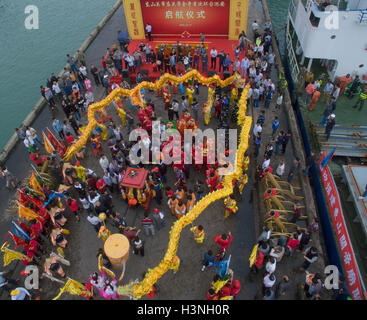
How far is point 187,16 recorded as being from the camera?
20.6 m

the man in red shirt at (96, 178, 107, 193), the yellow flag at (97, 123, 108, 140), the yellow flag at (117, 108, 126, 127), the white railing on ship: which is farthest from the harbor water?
the man in red shirt at (96, 178, 107, 193)

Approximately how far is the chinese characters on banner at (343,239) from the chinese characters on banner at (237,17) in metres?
12.0

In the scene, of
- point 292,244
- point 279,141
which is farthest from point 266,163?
point 292,244

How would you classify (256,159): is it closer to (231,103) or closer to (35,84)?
(231,103)

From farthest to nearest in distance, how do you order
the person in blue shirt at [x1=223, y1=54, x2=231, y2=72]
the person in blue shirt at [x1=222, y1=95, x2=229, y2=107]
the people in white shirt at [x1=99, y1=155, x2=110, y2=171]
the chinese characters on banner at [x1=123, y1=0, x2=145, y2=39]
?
the chinese characters on banner at [x1=123, y1=0, x2=145, y2=39] < the person in blue shirt at [x1=223, y1=54, x2=231, y2=72] < the person in blue shirt at [x1=222, y1=95, x2=229, y2=107] < the people in white shirt at [x1=99, y1=155, x2=110, y2=171]

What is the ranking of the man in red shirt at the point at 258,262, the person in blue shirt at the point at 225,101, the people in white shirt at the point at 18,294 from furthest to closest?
the person in blue shirt at the point at 225,101
the man in red shirt at the point at 258,262
the people in white shirt at the point at 18,294

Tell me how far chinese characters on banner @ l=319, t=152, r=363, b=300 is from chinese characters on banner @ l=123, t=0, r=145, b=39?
51.6ft

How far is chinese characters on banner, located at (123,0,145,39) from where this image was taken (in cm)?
2031

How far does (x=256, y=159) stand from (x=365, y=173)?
5.07 m

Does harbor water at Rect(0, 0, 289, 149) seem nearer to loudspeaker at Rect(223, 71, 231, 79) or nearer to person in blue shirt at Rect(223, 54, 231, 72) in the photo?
person in blue shirt at Rect(223, 54, 231, 72)

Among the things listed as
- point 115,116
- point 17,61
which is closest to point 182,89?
point 115,116

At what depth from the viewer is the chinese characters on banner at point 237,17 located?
Result: 19.6 metres

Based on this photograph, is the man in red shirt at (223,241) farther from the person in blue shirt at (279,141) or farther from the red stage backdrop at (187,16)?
the red stage backdrop at (187,16)

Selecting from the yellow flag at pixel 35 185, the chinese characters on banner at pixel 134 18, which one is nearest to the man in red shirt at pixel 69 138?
the yellow flag at pixel 35 185
